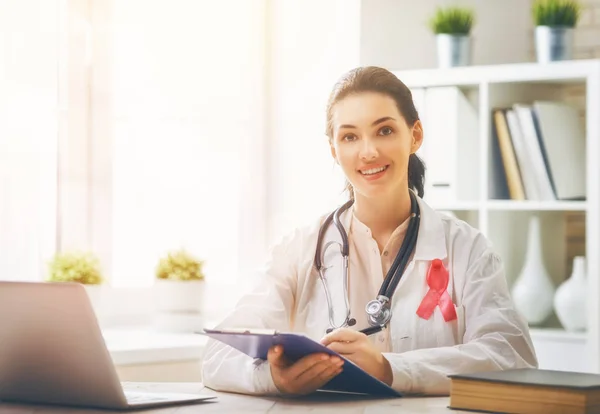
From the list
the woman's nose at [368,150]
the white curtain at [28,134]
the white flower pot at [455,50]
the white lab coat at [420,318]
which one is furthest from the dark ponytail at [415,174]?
the white curtain at [28,134]

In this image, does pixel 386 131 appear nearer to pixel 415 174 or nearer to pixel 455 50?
pixel 415 174

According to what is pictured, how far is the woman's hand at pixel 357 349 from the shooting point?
1943 millimetres

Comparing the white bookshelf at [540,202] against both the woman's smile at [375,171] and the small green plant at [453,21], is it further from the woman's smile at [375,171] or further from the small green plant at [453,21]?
the woman's smile at [375,171]

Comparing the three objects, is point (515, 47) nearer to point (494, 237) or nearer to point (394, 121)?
point (494, 237)

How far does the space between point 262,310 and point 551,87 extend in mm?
1865

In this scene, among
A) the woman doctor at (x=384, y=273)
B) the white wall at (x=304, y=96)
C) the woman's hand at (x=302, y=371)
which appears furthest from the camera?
the white wall at (x=304, y=96)

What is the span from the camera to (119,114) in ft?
12.0

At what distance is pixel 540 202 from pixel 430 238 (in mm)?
1322

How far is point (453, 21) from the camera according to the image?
3688 mm

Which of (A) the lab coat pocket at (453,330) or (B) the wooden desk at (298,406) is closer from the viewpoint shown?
(B) the wooden desk at (298,406)

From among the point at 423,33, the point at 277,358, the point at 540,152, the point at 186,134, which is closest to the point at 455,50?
the point at 423,33

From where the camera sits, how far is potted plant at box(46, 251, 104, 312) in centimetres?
320

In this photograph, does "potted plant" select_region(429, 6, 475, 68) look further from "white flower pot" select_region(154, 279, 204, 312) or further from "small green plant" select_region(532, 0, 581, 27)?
"white flower pot" select_region(154, 279, 204, 312)

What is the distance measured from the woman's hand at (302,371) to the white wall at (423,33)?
82.0 inches
